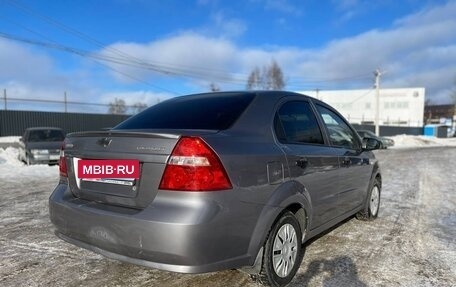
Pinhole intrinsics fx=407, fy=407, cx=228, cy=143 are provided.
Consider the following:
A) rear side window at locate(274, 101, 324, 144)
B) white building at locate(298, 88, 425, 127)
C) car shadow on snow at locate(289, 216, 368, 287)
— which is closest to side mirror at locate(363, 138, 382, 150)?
rear side window at locate(274, 101, 324, 144)

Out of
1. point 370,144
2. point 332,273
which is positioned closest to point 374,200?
point 370,144

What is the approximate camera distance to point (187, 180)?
9.24 ft

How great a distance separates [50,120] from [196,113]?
67.2 ft

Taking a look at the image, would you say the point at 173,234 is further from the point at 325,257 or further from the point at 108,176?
the point at 325,257

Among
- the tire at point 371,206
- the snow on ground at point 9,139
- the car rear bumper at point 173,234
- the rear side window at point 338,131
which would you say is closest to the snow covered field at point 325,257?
the tire at point 371,206

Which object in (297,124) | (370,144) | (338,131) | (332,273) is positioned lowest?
(332,273)

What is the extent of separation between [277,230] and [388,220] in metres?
3.45

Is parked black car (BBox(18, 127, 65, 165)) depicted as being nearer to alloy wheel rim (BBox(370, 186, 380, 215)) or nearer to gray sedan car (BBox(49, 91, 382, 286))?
alloy wheel rim (BBox(370, 186, 380, 215))

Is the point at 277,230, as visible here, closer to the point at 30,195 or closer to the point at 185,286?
the point at 185,286

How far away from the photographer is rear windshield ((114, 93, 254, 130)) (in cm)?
345

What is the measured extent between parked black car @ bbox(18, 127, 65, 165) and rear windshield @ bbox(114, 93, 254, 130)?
36.2ft

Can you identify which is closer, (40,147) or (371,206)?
(371,206)

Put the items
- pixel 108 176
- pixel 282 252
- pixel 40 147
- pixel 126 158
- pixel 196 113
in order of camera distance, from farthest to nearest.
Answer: pixel 40 147, pixel 196 113, pixel 282 252, pixel 108 176, pixel 126 158

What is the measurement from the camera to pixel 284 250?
3557 millimetres
